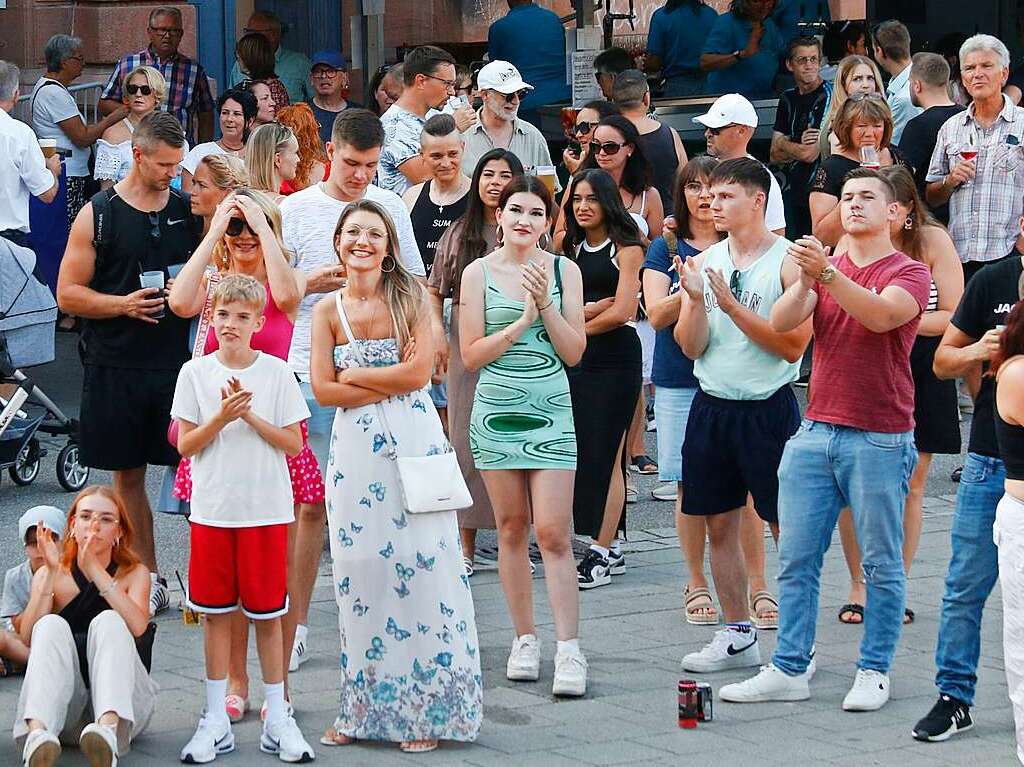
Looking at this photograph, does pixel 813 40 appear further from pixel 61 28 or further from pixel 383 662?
pixel 383 662

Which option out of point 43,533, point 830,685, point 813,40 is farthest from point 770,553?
point 813,40

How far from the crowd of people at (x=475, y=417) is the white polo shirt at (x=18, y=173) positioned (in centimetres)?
266

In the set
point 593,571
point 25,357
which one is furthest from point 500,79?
point 593,571

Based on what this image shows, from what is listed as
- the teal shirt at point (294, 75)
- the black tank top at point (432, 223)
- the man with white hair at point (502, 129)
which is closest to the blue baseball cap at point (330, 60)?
the teal shirt at point (294, 75)

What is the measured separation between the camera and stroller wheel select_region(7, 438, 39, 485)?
33.2ft

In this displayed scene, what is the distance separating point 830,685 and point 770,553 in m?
2.14

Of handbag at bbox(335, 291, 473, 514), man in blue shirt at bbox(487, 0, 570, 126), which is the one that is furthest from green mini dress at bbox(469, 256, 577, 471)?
man in blue shirt at bbox(487, 0, 570, 126)

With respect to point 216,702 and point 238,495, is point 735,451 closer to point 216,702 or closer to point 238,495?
point 238,495

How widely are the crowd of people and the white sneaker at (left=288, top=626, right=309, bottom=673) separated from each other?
0.06ft

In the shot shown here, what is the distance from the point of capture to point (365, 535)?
6.24 meters

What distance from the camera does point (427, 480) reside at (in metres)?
6.19

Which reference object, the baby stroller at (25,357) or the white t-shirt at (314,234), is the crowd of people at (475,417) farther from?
the baby stroller at (25,357)

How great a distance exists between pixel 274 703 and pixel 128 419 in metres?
Answer: 1.96

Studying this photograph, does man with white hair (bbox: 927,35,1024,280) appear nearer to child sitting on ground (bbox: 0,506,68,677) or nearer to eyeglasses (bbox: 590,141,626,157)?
eyeglasses (bbox: 590,141,626,157)
